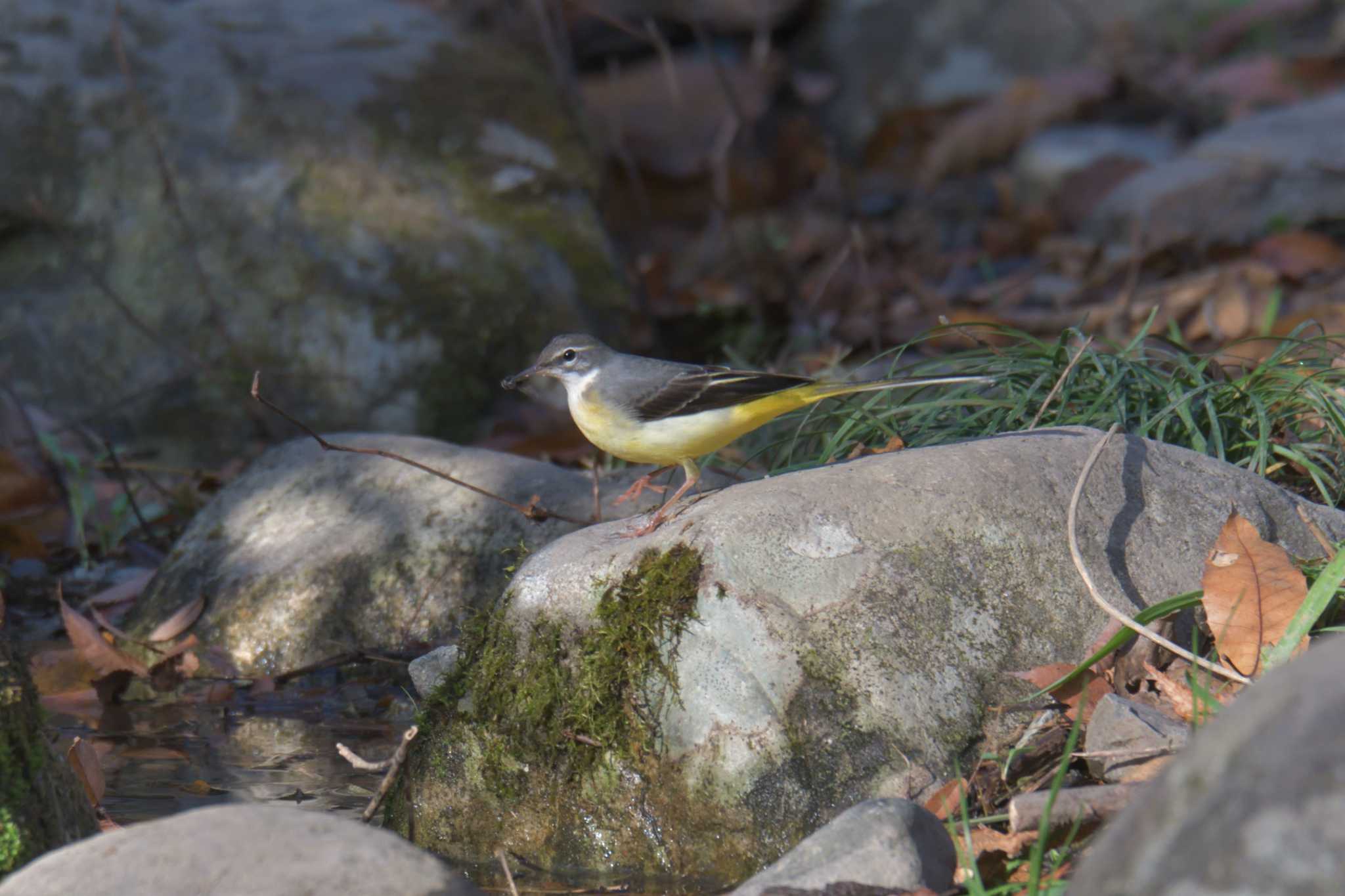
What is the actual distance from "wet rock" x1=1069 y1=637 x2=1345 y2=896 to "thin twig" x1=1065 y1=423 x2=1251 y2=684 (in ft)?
5.04

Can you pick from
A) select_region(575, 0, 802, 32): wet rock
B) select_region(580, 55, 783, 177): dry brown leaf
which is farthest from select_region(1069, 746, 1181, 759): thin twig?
select_region(575, 0, 802, 32): wet rock

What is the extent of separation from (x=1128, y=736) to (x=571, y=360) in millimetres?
2375

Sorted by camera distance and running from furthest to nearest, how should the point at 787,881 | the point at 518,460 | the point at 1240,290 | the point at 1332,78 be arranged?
the point at 1332,78
the point at 1240,290
the point at 518,460
the point at 787,881

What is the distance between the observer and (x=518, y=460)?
593cm

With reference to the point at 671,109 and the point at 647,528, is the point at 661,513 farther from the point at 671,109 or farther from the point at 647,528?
the point at 671,109

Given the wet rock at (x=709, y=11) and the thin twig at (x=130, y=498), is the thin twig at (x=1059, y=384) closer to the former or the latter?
the thin twig at (x=130, y=498)

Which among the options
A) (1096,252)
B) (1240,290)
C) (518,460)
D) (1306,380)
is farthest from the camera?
(1096,252)

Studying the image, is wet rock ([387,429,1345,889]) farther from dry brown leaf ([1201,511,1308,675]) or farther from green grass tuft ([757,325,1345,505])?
green grass tuft ([757,325,1345,505])

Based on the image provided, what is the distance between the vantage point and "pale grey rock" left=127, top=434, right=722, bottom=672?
5.57m

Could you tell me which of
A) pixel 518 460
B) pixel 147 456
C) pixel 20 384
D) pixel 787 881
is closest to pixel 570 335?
pixel 518 460

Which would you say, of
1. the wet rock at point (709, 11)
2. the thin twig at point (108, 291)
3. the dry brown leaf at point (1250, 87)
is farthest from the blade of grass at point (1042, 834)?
the wet rock at point (709, 11)

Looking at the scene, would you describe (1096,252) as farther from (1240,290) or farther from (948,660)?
(948,660)

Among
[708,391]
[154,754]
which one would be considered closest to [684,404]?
[708,391]

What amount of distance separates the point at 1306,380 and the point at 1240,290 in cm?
287
